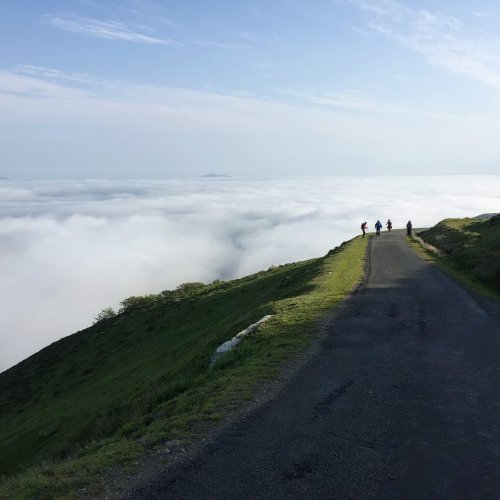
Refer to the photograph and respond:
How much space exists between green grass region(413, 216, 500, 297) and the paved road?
513 inches

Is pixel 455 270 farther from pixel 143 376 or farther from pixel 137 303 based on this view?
pixel 137 303

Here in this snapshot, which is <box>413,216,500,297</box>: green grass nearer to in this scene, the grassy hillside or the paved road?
the grassy hillside

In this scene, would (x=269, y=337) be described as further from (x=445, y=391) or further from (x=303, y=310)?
(x=445, y=391)

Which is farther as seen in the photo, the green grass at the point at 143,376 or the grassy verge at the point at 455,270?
the grassy verge at the point at 455,270

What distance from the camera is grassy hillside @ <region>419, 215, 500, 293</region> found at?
30903 millimetres

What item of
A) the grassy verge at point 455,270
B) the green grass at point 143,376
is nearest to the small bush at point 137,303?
the green grass at point 143,376

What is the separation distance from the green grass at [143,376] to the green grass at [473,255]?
24.6 ft

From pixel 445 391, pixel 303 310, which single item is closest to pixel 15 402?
pixel 303 310

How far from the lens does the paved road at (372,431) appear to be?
7.80 meters

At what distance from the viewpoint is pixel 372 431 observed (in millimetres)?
9875

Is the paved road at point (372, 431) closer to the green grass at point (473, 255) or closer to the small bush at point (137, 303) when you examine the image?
the green grass at point (473, 255)

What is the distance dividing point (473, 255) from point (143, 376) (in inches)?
1122

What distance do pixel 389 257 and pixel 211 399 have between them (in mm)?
36206

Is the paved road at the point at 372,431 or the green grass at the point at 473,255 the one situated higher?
the green grass at the point at 473,255
